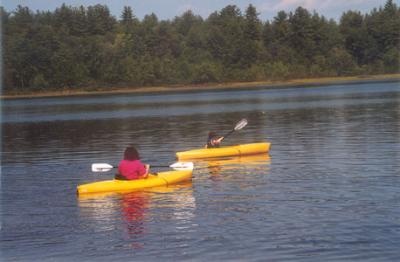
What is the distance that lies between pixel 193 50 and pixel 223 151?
116 m

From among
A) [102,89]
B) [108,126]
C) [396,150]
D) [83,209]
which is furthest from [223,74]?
[83,209]

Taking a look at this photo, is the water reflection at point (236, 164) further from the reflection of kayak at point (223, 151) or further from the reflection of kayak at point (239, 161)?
the reflection of kayak at point (223, 151)

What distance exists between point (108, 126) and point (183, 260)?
3686 cm

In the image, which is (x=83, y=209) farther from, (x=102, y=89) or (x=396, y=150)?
(x=102, y=89)

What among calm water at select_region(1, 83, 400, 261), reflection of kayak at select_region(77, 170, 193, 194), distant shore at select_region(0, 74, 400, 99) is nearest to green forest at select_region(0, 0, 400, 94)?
distant shore at select_region(0, 74, 400, 99)

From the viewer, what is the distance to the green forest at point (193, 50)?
128625 mm

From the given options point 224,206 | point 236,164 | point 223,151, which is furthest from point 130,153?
point 223,151

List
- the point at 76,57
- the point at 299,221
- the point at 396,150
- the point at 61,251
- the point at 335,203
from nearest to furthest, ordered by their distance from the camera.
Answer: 1. the point at 61,251
2. the point at 299,221
3. the point at 335,203
4. the point at 396,150
5. the point at 76,57

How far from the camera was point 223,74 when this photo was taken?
454ft

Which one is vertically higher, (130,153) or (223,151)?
(130,153)

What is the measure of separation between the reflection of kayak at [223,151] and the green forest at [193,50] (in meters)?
99.1

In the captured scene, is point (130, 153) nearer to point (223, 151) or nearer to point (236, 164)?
point (236, 164)

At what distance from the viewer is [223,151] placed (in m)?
29.0

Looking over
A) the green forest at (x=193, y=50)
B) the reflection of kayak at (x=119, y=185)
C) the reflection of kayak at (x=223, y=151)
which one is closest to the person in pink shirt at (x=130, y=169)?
the reflection of kayak at (x=119, y=185)
